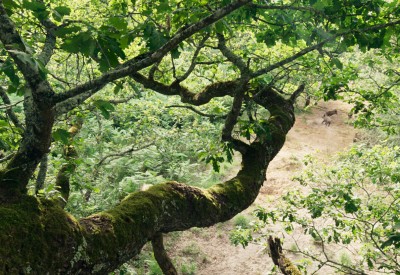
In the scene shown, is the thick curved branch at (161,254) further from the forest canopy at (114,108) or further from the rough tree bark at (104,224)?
the rough tree bark at (104,224)

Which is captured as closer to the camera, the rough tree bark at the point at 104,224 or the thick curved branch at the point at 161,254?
the rough tree bark at the point at 104,224

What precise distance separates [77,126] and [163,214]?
4.05m

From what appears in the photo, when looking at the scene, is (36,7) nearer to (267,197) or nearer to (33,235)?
(33,235)

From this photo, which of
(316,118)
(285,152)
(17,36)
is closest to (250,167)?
(17,36)

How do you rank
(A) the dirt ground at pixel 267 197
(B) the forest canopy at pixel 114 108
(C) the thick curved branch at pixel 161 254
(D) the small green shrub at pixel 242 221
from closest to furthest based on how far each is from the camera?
(B) the forest canopy at pixel 114 108, (C) the thick curved branch at pixel 161 254, (A) the dirt ground at pixel 267 197, (D) the small green shrub at pixel 242 221

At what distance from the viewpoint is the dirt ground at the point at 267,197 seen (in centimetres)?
875

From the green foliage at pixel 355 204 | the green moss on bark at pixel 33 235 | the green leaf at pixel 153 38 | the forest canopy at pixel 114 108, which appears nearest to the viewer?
the green moss on bark at pixel 33 235

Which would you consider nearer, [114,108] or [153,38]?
[153,38]

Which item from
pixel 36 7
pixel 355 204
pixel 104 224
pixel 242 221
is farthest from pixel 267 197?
pixel 36 7

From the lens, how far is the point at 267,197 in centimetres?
669

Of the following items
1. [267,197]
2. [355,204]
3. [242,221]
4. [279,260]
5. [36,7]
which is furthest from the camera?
[242,221]

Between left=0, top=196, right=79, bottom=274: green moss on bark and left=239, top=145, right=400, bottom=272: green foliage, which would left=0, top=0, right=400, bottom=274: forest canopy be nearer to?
left=0, top=196, right=79, bottom=274: green moss on bark

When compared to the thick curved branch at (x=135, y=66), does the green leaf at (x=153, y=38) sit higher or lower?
higher

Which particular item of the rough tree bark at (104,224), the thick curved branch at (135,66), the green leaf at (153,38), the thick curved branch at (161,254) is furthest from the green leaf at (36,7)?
the thick curved branch at (161,254)
